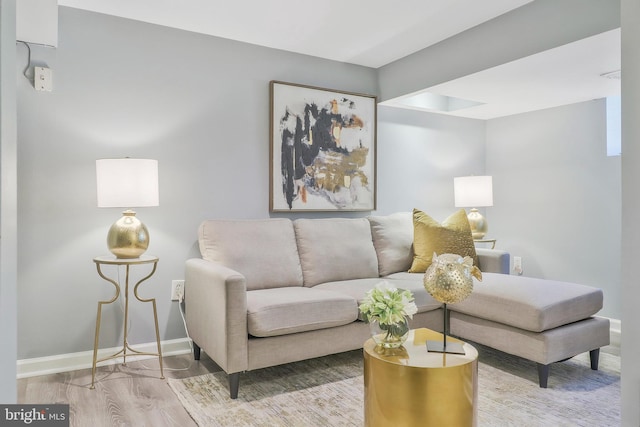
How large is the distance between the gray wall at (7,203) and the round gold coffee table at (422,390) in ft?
3.81

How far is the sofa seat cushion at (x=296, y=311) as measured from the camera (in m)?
2.34

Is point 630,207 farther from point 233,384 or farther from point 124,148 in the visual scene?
point 124,148

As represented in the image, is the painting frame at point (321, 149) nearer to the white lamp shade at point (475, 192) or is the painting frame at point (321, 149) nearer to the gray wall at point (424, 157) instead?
the gray wall at point (424, 157)

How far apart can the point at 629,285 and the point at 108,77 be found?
9.64ft

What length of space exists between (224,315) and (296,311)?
1.27 ft

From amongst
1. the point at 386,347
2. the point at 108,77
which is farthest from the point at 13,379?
the point at 108,77

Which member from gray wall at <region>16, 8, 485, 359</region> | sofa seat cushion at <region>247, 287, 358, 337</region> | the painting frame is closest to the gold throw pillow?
the painting frame

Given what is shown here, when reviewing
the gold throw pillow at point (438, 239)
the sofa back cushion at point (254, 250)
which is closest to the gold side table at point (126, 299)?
the sofa back cushion at point (254, 250)

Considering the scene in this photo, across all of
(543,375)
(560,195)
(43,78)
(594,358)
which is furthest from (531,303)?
(43,78)

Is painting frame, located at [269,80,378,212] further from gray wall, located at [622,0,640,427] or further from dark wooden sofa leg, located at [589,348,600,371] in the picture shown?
gray wall, located at [622,0,640,427]

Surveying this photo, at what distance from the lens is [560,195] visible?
3902 millimetres

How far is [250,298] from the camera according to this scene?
8.25 ft

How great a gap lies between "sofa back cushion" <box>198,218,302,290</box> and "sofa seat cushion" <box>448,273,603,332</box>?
1190 millimetres

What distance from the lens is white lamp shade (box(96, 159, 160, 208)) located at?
8.22 feet
